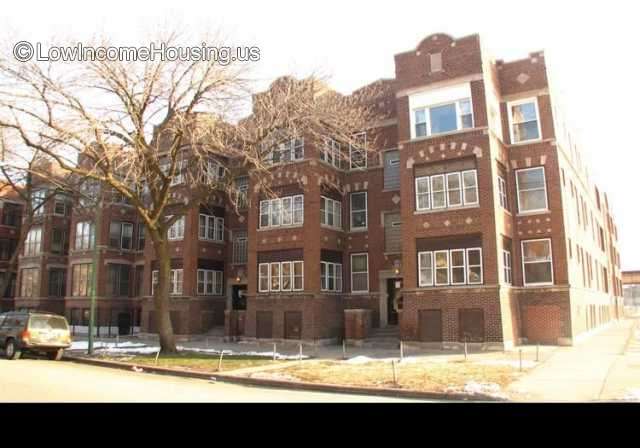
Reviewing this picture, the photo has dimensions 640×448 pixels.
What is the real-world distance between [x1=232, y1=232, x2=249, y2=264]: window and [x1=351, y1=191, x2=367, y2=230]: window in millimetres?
7900

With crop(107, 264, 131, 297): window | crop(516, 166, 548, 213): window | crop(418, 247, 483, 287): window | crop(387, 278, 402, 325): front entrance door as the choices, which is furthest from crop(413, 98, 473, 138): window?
crop(107, 264, 131, 297): window

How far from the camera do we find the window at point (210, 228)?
33.5m

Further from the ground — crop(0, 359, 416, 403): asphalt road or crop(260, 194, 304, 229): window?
crop(260, 194, 304, 229): window

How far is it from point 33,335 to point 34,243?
29.3 metres

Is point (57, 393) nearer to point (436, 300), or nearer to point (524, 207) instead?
Answer: point (436, 300)

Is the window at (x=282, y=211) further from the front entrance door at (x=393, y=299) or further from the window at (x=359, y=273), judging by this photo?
the front entrance door at (x=393, y=299)

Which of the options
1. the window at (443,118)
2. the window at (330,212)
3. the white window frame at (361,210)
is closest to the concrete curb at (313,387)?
the window at (330,212)

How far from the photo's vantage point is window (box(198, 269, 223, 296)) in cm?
3306

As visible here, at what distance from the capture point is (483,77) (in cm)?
2400

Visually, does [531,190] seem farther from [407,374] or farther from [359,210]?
[407,374]

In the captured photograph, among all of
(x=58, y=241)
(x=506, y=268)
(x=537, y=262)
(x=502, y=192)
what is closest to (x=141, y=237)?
(x=58, y=241)

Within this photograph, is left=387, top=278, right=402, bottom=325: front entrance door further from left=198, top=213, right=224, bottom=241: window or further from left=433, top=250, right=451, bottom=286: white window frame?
left=198, top=213, right=224, bottom=241: window
